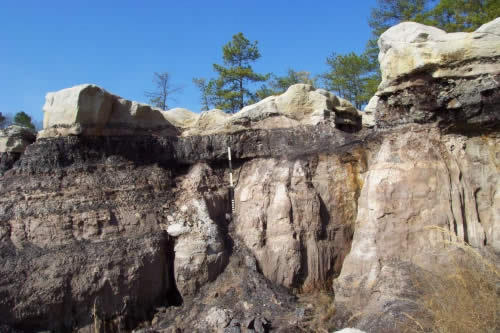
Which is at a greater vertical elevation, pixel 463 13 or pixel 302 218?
pixel 463 13

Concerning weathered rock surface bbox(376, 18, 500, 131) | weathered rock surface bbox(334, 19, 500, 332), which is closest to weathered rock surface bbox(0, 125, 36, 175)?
weathered rock surface bbox(334, 19, 500, 332)

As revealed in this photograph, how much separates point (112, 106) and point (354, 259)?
6.40 m

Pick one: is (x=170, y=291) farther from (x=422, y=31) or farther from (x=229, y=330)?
(x=422, y=31)

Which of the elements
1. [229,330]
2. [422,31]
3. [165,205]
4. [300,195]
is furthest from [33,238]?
[422,31]

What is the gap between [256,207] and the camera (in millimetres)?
8648

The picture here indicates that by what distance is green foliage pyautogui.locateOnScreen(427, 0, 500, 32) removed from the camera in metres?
14.5

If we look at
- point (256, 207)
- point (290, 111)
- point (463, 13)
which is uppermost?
point (463, 13)

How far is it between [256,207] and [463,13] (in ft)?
46.9

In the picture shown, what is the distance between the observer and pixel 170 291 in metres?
7.87

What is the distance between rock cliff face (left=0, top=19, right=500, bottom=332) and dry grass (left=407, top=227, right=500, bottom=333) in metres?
0.27

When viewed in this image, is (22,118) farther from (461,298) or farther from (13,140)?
(461,298)

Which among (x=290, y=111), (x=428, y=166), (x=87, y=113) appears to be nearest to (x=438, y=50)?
(x=428, y=166)

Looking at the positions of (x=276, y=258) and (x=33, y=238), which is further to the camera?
(x=276, y=258)

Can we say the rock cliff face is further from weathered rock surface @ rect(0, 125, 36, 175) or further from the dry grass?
the dry grass
